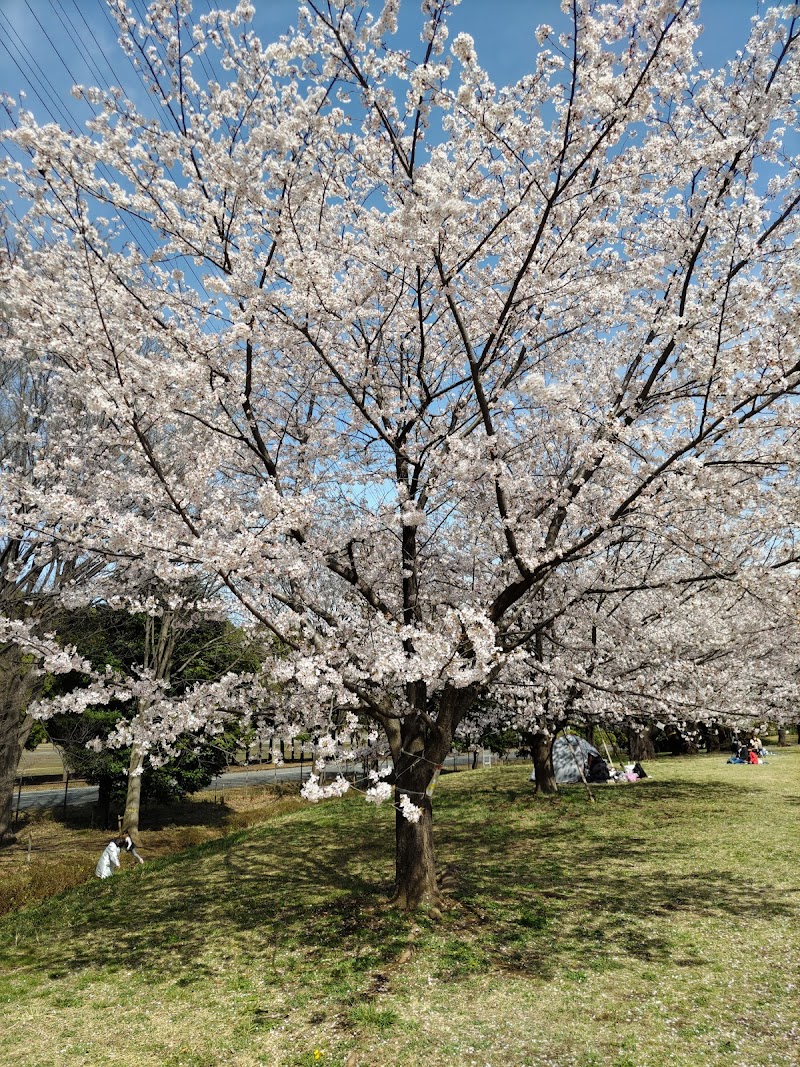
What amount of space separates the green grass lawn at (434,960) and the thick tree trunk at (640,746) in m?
16.4

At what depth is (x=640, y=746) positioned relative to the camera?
29.6 m

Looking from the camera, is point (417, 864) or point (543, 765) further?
point (543, 765)

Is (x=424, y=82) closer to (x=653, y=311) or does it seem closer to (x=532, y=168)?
(x=532, y=168)

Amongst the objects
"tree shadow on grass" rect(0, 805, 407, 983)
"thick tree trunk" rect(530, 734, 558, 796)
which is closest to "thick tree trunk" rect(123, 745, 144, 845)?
"tree shadow on grass" rect(0, 805, 407, 983)

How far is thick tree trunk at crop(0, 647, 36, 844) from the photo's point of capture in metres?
13.9

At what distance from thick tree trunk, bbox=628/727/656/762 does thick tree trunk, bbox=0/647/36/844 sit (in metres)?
22.4

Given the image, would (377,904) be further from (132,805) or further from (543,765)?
(132,805)

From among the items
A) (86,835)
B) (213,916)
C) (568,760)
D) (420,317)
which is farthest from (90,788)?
(420,317)

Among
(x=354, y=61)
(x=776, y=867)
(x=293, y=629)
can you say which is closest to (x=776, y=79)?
(x=354, y=61)

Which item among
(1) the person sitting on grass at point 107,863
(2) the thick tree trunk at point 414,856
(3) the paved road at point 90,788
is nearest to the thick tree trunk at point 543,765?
(2) the thick tree trunk at point 414,856

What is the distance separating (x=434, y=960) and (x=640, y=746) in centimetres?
2585

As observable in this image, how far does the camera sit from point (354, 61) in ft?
17.3

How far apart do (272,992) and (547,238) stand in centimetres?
829

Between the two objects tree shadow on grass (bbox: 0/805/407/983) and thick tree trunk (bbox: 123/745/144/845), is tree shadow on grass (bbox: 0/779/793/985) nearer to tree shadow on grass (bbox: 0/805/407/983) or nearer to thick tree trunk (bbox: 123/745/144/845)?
tree shadow on grass (bbox: 0/805/407/983)
